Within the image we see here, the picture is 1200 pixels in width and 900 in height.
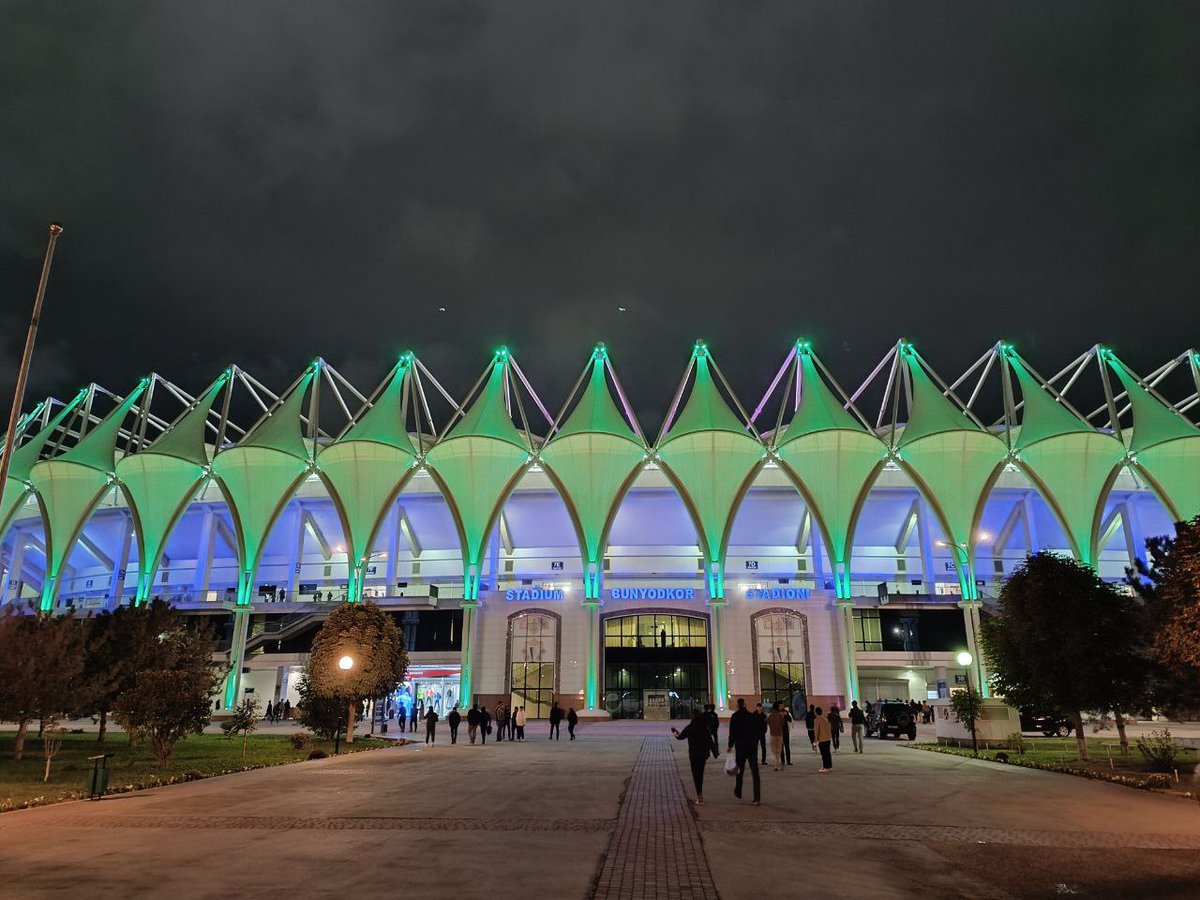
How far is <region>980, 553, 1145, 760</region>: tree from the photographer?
20250 millimetres

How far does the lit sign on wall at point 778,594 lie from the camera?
174ft

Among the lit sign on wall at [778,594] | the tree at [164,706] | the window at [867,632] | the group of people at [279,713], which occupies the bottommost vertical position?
the group of people at [279,713]

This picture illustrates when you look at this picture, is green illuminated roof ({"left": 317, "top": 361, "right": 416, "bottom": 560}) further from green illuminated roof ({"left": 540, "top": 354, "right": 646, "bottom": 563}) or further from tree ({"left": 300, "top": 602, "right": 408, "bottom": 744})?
tree ({"left": 300, "top": 602, "right": 408, "bottom": 744})

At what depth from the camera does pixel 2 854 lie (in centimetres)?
894

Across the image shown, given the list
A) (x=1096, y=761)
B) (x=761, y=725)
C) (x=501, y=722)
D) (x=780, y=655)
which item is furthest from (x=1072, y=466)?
(x=761, y=725)

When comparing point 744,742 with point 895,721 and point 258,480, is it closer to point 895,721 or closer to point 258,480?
point 895,721

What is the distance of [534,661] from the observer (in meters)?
52.9

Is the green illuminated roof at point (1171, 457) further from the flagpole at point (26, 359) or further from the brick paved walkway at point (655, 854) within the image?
the flagpole at point (26, 359)

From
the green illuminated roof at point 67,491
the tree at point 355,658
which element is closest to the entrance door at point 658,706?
the tree at point 355,658

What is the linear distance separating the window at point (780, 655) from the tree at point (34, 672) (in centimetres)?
4143

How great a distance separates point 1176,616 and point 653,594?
40.2 meters

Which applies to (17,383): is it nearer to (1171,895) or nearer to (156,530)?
(1171,895)

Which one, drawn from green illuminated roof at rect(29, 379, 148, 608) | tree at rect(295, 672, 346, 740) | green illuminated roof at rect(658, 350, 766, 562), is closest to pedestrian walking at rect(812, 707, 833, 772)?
tree at rect(295, 672, 346, 740)

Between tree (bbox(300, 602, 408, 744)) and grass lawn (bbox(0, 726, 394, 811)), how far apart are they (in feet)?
6.67
